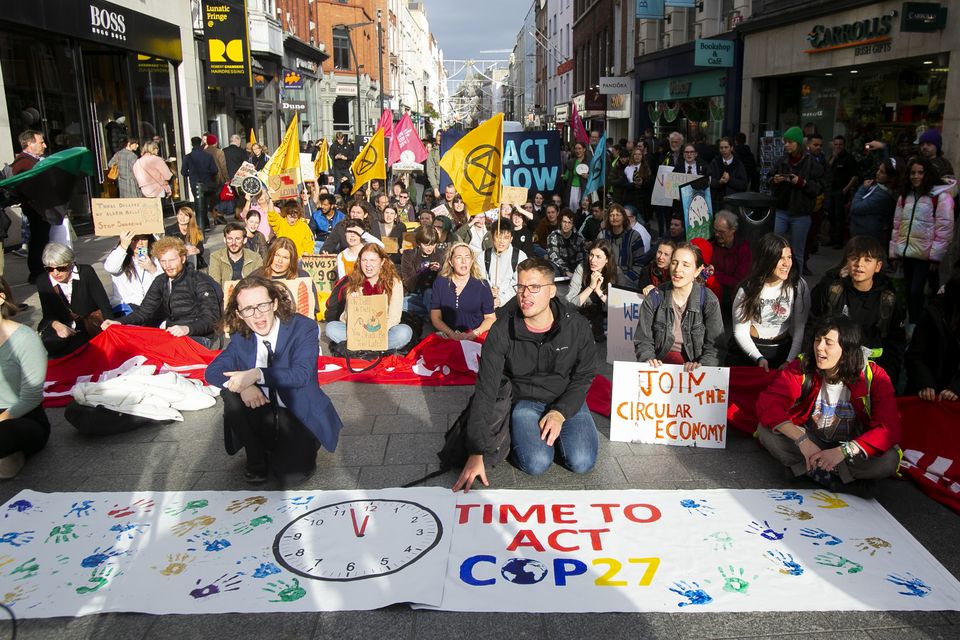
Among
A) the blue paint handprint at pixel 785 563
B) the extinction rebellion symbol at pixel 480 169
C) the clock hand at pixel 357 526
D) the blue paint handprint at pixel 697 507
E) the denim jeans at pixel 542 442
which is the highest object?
the extinction rebellion symbol at pixel 480 169

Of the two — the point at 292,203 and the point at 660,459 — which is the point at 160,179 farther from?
the point at 660,459

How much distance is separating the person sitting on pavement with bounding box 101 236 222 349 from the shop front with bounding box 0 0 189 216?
24.2ft

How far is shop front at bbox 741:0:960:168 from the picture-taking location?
12.1 m

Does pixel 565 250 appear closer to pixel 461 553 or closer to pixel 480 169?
pixel 480 169

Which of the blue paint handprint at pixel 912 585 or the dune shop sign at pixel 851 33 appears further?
the dune shop sign at pixel 851 33

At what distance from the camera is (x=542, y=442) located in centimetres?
465

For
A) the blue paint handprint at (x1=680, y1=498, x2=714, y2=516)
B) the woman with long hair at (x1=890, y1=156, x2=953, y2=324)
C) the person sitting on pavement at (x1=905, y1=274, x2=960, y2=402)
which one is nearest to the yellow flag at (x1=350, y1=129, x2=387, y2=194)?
the woman with long hair at (x1=890, y1=156, x2=953, y2=324)

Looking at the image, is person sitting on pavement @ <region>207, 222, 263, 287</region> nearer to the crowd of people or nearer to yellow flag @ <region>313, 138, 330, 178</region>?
the crowd of people

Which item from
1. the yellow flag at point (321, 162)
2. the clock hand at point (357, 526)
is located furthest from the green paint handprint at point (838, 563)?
the yellow flag at point (321, 162)

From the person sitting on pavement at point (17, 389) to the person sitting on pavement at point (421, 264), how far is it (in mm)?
4437

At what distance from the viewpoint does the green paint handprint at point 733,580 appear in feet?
11.5

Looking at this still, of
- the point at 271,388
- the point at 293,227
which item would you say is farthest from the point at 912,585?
the point at 293,227

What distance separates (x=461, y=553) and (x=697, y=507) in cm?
139

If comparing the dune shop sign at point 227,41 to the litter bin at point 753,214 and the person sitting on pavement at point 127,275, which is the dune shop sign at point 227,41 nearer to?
the person sitting on pavement at point 127,275
